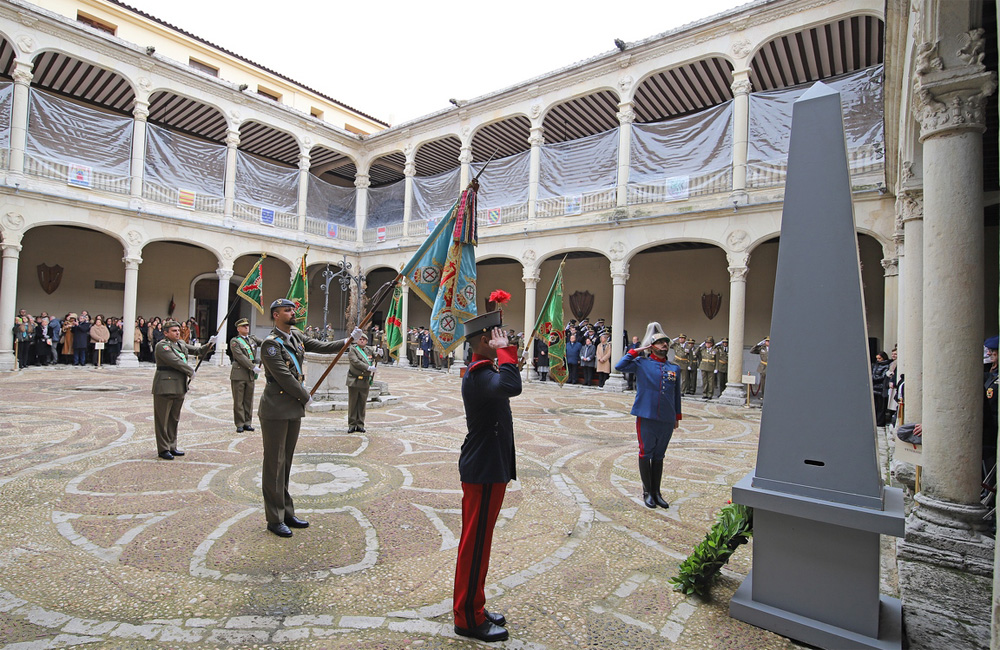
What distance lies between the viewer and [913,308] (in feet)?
19.2

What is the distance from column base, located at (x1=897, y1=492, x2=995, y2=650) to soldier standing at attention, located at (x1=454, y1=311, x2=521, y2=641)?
219 cm

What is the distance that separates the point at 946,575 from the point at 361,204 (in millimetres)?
22051

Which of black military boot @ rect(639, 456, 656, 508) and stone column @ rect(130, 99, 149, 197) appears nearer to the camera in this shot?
black military boot @ rect(639, 456, 656, 508)

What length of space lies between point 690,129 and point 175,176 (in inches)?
659

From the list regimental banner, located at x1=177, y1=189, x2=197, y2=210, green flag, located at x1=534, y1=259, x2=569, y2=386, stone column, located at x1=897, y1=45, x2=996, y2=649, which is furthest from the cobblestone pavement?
regimental banner, located at x1=177, y1=189, x2=197, y2=210

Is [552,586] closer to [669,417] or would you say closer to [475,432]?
[475,432]

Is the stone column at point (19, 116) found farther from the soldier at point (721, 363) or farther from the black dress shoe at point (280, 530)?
the soldier at point (721, 363)

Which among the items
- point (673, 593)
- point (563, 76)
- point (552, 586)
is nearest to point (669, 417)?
point (673, 593)

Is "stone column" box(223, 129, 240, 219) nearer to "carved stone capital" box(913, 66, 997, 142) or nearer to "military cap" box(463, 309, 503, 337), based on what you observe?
"military cap" box(463, 309, 503, 337)

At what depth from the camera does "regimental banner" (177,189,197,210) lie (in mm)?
17327

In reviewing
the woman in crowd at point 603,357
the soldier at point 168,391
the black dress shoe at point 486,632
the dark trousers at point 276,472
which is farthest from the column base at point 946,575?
the woman in crowd at point 603,357

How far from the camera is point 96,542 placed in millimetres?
3490

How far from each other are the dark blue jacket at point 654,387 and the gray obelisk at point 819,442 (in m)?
1.73

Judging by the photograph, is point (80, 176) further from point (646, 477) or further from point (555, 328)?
point (646, 477)
